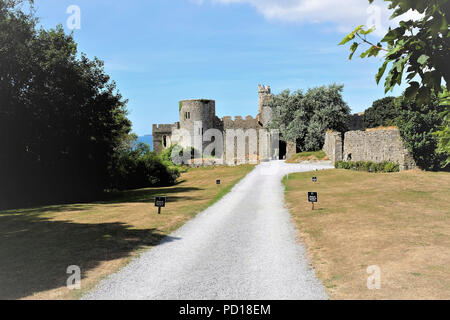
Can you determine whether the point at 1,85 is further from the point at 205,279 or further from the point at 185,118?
the point at 185,118

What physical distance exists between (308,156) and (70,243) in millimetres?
45560

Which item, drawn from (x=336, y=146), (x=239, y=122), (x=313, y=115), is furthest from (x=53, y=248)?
(x=239, y=122)

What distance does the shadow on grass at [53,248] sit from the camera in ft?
28.6

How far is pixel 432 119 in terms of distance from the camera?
31.6 metres

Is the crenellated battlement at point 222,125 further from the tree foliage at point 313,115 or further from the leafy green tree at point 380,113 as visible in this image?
the leafy green tree at point 380,113

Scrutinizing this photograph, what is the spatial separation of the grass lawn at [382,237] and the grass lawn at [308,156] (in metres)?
28.0

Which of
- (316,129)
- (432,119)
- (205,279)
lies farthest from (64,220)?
(316,129)

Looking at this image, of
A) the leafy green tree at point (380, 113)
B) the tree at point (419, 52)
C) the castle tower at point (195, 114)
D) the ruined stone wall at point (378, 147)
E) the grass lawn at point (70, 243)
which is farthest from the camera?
the castle tower at point (195, 114)

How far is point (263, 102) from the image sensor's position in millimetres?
75875
